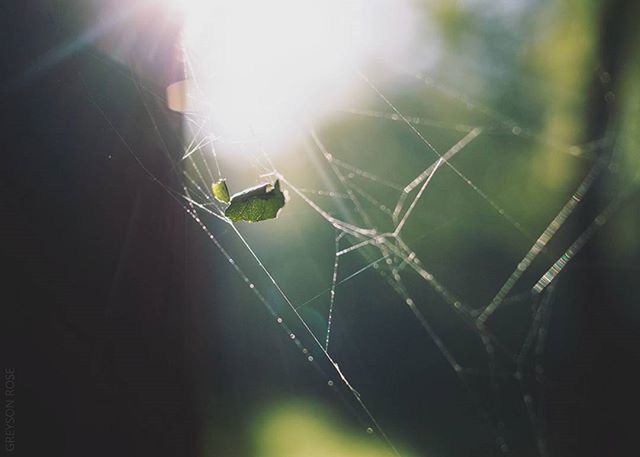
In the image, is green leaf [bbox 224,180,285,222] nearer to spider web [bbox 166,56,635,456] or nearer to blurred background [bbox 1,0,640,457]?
blurred background [bbox 1,0,640,457]

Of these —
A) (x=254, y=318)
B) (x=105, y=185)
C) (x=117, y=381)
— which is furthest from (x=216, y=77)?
(x=254, y=318)

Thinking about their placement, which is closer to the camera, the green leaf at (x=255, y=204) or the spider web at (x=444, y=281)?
the green leaf at (x=255, y=204)

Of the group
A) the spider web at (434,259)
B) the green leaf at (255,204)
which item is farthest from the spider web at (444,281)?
the green leaf at (255,204)

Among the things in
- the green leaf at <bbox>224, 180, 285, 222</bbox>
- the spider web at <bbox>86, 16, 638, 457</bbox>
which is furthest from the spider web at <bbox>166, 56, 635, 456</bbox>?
the green leaf at <bbox>224, 180, 285, 222</bbox>

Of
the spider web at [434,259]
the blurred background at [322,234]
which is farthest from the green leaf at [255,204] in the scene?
the spider web at [434,259]

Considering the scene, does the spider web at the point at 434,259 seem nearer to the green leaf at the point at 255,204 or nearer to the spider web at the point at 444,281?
the spider web at the point at 444,281
